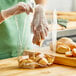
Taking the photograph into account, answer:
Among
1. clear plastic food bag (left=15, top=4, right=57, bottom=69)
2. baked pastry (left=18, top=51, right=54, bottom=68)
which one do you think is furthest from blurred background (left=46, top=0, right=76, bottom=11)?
baked pastry (left=18, top=51, right=54, bottom=68)

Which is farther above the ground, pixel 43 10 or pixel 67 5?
pixel 67 5

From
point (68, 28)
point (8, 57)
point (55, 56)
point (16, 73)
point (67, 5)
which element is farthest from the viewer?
point (67, 5)

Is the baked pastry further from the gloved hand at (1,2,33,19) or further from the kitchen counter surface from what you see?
the gloved hand at (1,2,33,19)

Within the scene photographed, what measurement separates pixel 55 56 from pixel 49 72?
→ 0.20 metres

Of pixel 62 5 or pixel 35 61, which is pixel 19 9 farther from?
pixel 62 5

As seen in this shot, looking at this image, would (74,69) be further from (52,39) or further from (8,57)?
(8,57)

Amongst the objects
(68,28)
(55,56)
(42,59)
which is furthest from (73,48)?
(68,28)

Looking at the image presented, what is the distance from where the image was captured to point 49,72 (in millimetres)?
1210

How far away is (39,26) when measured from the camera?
1249 mm

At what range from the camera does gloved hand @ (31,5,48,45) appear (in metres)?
1.25

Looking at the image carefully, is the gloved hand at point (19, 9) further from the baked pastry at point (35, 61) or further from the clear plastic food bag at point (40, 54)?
the baked pastry at point (35, 61)

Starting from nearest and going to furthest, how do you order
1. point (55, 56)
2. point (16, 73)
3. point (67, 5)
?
point (16, 73) < point (55, 56) < point (67, 5)

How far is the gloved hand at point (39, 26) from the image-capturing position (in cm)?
125

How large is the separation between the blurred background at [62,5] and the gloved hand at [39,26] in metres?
2.62
